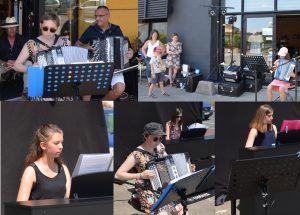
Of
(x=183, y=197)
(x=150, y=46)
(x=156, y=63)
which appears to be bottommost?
(x=183, y=197)

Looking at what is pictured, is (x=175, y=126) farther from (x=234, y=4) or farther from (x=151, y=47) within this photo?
(x=234, y=4)

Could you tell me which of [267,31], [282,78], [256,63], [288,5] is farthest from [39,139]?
[267,31]

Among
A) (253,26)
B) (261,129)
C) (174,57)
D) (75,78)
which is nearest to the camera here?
(75,78)

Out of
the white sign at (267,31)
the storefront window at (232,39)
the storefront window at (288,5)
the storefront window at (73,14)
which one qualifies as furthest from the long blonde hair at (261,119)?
the storefront window at (73,14)

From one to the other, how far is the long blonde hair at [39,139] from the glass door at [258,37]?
1559 millimetres

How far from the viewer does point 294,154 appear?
380 centimetres

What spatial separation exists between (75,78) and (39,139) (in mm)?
392

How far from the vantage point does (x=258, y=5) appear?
4051 millimetres

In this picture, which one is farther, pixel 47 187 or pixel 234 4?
pixel 234 4

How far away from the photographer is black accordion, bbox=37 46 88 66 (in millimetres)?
3168

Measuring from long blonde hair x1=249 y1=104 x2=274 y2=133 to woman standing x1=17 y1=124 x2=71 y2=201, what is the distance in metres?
1.47

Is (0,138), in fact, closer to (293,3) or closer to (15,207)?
(15,207)

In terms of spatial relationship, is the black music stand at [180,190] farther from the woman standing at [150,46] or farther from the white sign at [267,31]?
the white sign at [267,31]

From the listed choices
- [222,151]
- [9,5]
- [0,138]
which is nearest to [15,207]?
[0,138]
